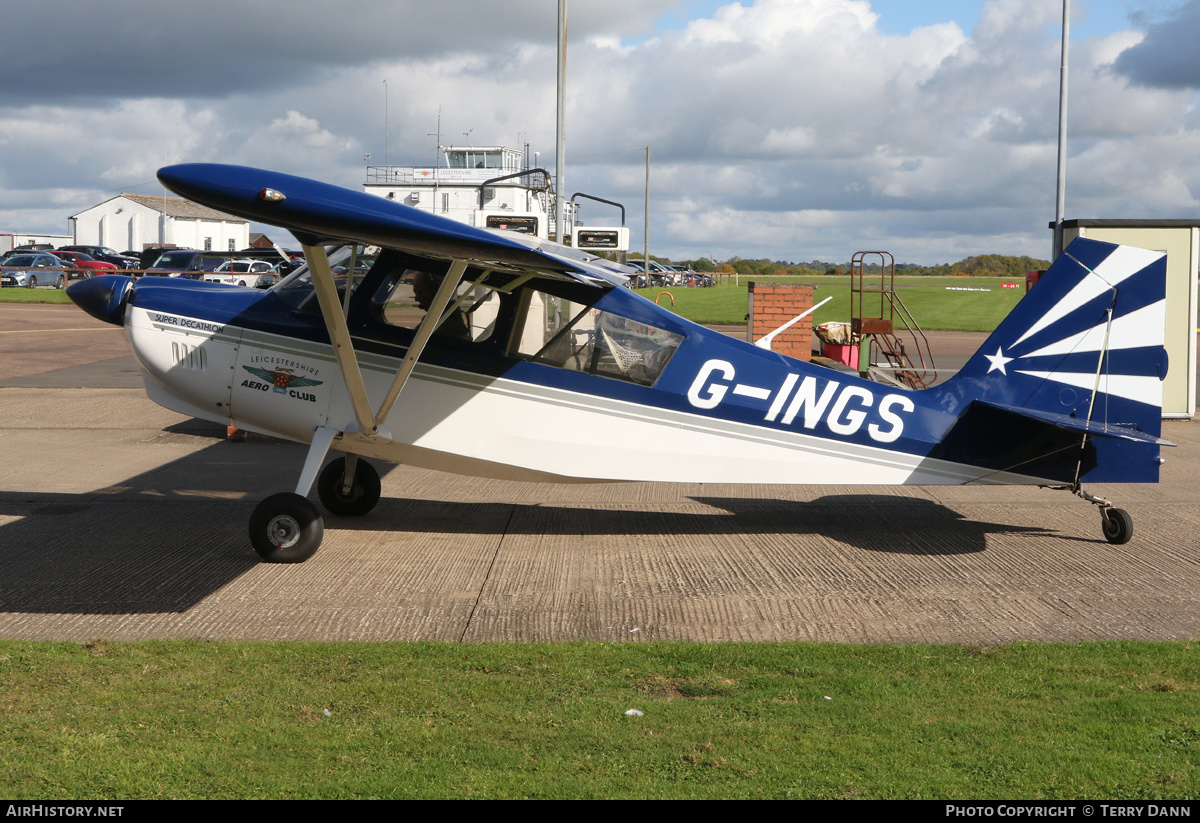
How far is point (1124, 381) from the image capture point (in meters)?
7.21

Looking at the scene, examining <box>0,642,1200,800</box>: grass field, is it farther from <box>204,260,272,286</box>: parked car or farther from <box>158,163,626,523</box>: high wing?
<box>204,260,272,286</box>: parked car

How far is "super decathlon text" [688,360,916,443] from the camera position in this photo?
7.07 metres

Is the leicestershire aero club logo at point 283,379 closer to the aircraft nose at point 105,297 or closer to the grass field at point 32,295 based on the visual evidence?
the aircraft nose at point 105,297

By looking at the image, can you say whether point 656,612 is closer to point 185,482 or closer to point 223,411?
point 223,411

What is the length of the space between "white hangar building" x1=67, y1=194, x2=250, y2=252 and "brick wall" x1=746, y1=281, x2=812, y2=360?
75580mm

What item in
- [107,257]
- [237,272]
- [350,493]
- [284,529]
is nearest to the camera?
[284,529]

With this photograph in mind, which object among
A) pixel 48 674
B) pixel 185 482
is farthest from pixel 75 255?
pixel 48 674

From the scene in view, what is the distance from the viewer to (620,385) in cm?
704

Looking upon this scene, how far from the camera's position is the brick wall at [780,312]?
13.7m

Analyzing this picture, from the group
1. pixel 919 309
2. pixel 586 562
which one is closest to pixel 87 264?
pixel 919 309

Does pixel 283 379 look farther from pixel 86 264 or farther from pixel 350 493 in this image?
pixel 86 264
